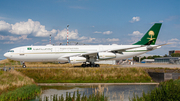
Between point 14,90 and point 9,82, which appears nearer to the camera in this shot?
point 14,90

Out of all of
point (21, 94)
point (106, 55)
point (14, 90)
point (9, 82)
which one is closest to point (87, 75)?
point (106, 55)

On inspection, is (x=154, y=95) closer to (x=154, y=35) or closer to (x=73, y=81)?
(x=73, y=81)

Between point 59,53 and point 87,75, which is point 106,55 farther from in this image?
point 59,53

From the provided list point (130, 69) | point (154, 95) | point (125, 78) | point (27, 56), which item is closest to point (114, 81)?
point (125, 78)

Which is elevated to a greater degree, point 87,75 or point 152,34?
point 152,34

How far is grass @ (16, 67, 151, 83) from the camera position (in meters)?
24.1

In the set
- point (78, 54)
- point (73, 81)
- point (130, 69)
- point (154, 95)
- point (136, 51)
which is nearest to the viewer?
point (154, 95)

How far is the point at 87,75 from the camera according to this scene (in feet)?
82.0

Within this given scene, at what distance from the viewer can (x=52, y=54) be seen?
32.8m

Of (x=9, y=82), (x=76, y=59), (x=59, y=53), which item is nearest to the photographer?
(x=9, y=82)

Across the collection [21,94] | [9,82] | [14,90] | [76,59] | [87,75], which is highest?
[76,59]

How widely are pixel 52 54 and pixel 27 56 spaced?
4.79 meters

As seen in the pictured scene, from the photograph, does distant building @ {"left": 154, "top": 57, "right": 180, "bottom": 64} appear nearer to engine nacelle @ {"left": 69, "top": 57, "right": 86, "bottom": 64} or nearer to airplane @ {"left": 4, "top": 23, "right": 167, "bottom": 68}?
airplane @ {"left": 4, "top": 23, "right": 167, "bottom": 68}

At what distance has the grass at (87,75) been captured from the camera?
24.1 metres
